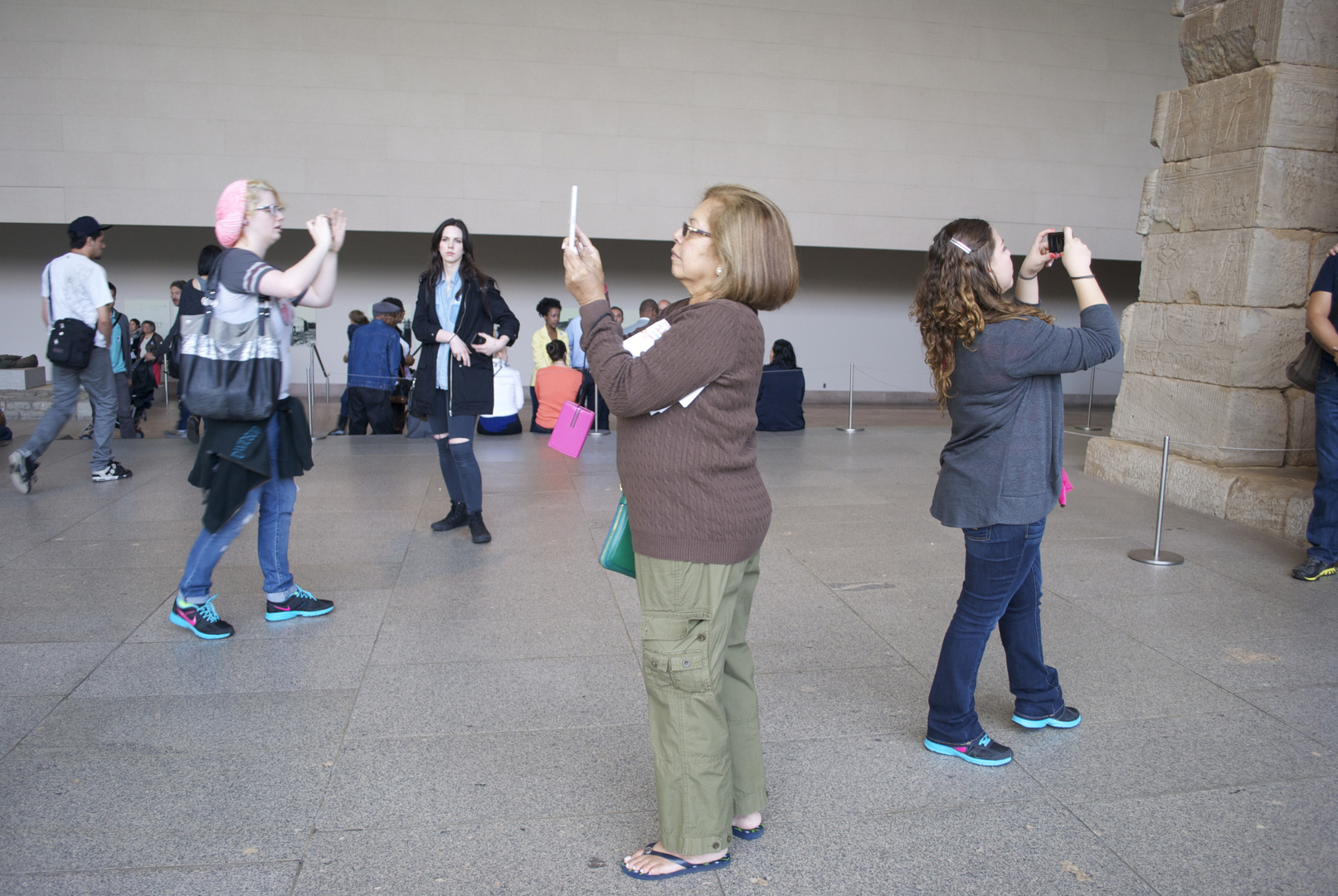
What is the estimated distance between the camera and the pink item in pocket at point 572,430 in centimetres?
455

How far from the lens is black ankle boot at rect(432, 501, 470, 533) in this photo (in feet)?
18.5

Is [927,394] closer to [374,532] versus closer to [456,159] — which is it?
[456,159]

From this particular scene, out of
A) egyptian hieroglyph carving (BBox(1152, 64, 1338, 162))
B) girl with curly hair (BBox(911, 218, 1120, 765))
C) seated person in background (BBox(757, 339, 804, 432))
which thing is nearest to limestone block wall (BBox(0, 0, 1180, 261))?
seated person in background (BBox(757, 339, 804, 432))

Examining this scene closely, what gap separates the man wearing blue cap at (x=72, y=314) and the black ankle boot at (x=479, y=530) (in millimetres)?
3124

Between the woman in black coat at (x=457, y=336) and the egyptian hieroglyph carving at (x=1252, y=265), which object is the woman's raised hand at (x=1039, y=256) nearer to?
the woman in black coat at (x=457, y=336)

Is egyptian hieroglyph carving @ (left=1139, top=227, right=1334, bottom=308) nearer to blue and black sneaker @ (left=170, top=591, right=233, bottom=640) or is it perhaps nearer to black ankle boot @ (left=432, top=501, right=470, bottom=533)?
black ankle boot @ (left=432, top=501, right=470, bottom=533)

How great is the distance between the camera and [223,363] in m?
3.56

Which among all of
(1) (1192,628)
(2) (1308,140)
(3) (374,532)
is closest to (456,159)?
(3) (374,532)

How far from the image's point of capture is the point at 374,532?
→ 5617 millimetres

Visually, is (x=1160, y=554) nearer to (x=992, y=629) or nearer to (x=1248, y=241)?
(x=1248, y=241)

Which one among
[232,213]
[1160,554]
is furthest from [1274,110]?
[232,213]

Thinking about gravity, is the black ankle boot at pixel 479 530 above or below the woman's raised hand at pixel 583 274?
below

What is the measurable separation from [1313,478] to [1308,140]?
2203mm

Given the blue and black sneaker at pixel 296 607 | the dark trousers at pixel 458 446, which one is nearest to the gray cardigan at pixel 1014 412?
the blue and black sneaker at pixel 296 607
